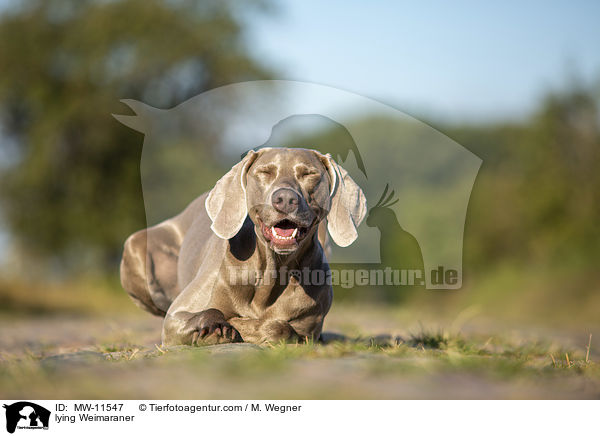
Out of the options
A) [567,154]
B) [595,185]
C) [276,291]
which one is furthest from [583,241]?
[276,291]

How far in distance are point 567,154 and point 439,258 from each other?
14.9ft

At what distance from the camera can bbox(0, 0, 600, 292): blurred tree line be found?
Answer: 60.0 feet

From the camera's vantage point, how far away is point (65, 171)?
1894 cm

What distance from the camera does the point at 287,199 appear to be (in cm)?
378

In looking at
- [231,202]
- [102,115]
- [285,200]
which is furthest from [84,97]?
[285,200]

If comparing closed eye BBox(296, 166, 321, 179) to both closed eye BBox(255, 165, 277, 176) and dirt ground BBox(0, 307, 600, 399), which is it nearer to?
closed eye BBox(255, 165, 277, 176)

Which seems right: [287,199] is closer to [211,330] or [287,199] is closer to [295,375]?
[211,330]

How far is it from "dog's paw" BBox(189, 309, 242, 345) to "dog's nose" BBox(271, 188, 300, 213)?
2.71 ft

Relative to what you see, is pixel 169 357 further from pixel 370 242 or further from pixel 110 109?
pixel 110 109

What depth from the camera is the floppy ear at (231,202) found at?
13.6 ft

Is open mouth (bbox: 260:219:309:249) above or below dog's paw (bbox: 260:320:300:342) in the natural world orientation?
above

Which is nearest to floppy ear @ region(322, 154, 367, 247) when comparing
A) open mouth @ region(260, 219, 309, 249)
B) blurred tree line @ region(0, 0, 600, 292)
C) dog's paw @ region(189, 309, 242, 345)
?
open mouth @ region(260, 219, 309, 249)
